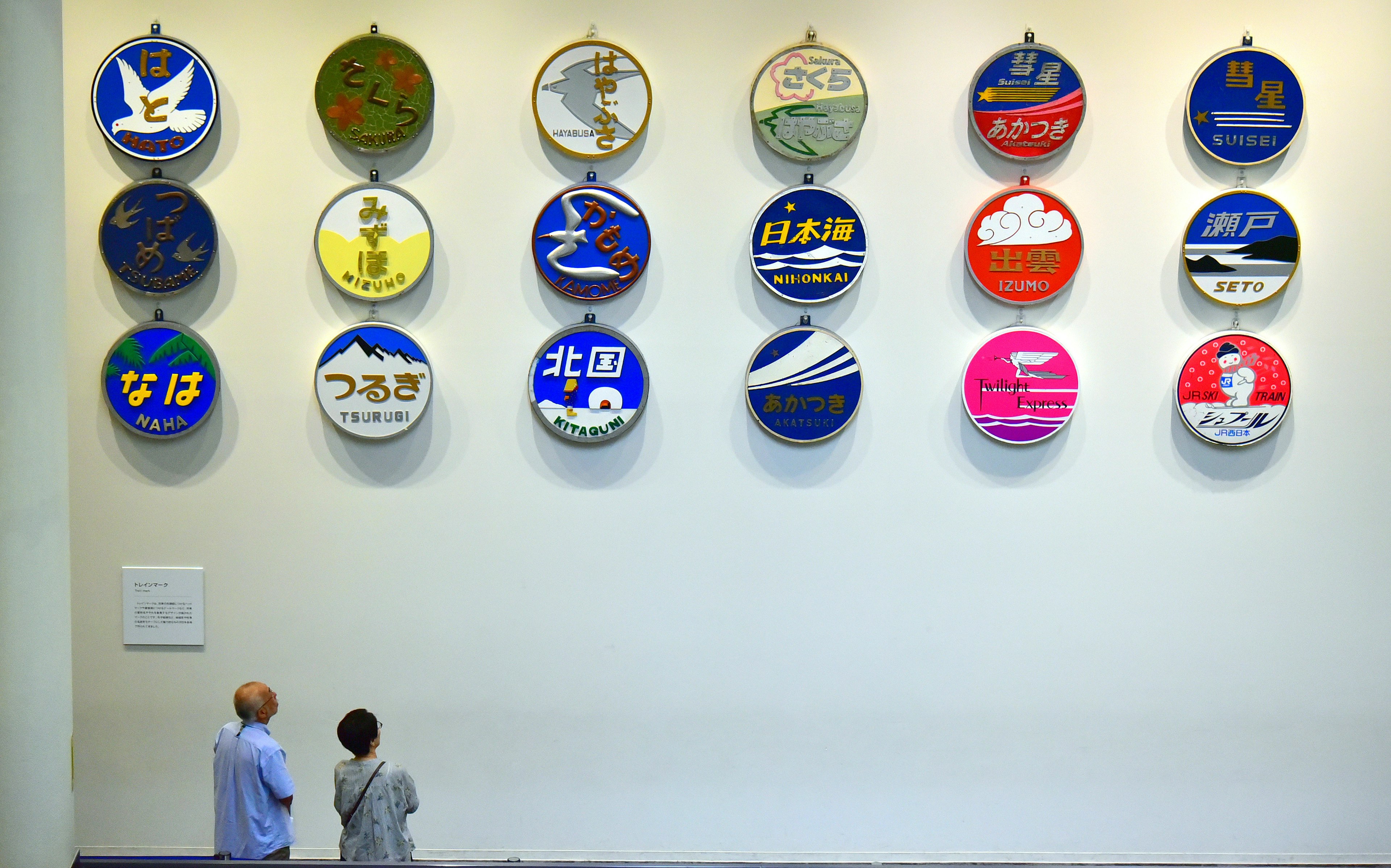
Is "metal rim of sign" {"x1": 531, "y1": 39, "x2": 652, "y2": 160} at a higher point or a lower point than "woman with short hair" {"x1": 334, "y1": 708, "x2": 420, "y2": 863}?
higher

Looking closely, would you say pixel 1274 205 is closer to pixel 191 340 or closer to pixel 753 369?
pixel 753 369

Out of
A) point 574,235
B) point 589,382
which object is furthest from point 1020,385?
point 574,235

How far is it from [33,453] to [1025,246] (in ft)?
8.60

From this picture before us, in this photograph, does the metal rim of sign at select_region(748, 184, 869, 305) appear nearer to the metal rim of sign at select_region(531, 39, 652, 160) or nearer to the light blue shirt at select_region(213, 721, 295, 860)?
the metal rim of sign at select_region(531, 39, 652, 160)

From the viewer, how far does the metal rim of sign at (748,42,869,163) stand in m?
2.68

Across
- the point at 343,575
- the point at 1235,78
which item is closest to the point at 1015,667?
the point at 1235,78

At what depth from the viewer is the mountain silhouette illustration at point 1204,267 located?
272 centimetres

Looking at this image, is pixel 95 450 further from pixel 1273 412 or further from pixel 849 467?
pixel 1273 412

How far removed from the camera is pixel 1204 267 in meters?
2.72

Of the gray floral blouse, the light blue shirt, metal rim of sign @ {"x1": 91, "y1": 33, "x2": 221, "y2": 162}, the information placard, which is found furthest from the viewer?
the information placard

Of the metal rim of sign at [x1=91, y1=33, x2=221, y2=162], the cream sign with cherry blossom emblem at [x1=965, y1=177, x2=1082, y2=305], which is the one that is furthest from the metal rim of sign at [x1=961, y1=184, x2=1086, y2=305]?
the metal rim of sign at [x1=91, y1=33, x2=221, y2=162]

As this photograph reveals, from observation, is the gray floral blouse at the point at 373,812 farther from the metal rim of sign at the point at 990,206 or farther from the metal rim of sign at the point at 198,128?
the metal rim of sign at the point at 990,206

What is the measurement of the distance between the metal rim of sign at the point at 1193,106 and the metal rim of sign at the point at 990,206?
463 millimetres

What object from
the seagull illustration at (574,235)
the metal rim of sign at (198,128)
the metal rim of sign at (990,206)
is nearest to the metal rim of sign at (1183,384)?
the metal rim of sign at (990,206)
